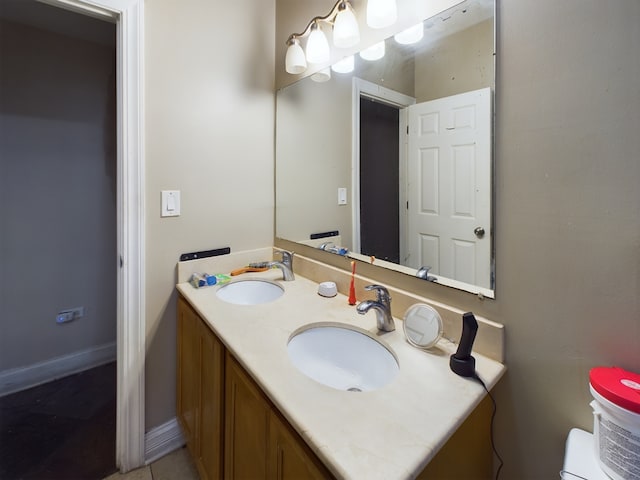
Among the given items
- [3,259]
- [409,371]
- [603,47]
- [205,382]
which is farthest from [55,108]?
[603,47]

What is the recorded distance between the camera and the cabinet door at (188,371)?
1.19 meters

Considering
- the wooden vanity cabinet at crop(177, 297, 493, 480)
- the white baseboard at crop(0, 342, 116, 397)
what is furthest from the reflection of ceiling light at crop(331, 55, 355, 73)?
the white baseboard at crop(0, 342, 116, 397)

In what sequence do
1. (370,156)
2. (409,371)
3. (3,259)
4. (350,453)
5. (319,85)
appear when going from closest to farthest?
(350,453) → (409,371) → (370,156) → (319,85) → (3,259)

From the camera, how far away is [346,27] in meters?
1.13

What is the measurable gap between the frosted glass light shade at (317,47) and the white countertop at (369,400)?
1075 mm

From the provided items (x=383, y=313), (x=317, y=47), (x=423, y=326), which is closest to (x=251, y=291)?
(x=383, y=313)

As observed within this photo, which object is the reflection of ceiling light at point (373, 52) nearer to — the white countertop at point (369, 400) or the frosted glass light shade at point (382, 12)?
the frosted glass light shade at point (382, 12)

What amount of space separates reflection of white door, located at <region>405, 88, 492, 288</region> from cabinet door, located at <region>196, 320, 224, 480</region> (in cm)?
74

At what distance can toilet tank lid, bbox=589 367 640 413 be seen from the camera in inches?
20.6

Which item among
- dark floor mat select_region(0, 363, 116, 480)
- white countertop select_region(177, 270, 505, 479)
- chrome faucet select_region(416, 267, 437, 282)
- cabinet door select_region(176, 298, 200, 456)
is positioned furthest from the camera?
dark floor mat select_region(0, 363, 116, 480)

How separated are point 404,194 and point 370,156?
0.24 metres

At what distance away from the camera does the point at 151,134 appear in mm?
1279

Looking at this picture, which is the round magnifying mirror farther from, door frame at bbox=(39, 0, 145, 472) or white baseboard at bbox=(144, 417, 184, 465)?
white baseboard at bbox=(144, 417, 184, 465)

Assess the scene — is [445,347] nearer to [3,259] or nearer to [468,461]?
[468,461]
